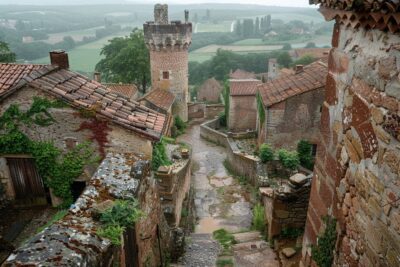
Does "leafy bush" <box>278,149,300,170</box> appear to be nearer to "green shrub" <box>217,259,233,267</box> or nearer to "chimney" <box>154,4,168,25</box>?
"green shrub" <box>217,259,233,267</box>

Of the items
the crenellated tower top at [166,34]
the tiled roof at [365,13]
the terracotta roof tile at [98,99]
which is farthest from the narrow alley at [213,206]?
the crenellated tower top at [166,34]

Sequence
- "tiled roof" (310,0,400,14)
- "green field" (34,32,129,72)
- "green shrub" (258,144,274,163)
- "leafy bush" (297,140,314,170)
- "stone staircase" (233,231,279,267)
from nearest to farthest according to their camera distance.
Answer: "tiled roof" (310,0,400,14) → "stone staircase" (233,231,279,267) → "green shrub" (258,144,274,163) → "leafy bush" (297,140,314,170) → "green field" (34,32,129,72)

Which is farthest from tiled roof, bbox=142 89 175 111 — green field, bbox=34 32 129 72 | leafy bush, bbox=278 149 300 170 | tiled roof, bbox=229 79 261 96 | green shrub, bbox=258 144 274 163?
green field, bbox=34 32 129 72

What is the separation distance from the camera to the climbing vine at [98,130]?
23.1ft

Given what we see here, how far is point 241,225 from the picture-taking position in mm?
12742

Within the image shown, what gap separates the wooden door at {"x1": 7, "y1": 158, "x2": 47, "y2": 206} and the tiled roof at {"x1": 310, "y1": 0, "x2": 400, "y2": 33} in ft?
20.9

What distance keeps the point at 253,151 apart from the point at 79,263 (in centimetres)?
1774

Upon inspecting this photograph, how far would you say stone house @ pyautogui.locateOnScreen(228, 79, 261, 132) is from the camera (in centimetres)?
2586

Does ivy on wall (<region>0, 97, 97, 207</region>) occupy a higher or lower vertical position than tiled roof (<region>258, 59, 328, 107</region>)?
higher

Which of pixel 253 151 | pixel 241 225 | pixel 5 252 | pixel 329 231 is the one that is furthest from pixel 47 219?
pixel 253 151

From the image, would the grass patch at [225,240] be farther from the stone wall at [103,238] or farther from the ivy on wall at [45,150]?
the ivy on wall at [45,150]

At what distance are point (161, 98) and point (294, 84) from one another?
1211cm

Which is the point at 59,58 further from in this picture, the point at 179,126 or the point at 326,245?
the point at 179,126

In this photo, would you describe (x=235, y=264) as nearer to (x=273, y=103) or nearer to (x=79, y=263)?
(x=79, y=263)
